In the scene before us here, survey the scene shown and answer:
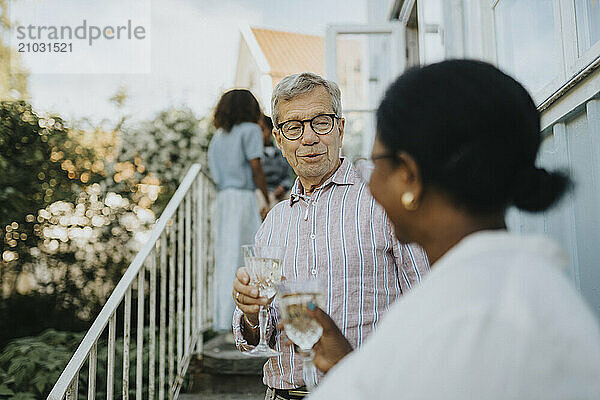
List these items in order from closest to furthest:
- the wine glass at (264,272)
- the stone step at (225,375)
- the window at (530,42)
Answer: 1. the wine glass at (264,272)
2. the window at (530,42)
3. the stone step at (225,375)

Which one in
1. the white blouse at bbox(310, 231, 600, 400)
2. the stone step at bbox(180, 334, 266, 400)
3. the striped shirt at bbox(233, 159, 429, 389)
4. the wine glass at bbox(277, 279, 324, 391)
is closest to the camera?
the white blouse at bbox(310, 231, 600, 400)

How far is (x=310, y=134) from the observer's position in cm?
180

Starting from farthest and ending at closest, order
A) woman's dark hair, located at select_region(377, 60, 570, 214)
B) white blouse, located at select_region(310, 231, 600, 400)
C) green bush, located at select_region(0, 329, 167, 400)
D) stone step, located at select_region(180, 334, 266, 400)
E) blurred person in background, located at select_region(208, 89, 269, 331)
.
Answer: blurred person in background, located at select_region(208, 89, 269, 331) → green bush, located at select_region(0, 329, 167, 400) → stone step, located at select_region(180, 334, 266, 400) → woman's dark hair, located at select_region(377, 60, 570, 214) → white blouse, located at select_region(310, 231, 600, 400)

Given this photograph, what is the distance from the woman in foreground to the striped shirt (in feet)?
2.05

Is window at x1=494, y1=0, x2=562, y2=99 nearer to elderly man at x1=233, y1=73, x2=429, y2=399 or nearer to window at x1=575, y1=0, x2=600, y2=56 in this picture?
window at x1=575, y1=0, x2=600, y2=56

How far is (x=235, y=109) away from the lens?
3.98 meters

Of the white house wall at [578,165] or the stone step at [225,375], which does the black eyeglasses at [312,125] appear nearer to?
the white house wall at [578,165]

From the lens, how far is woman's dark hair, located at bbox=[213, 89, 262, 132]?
3.97 m

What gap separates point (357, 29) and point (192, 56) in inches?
162

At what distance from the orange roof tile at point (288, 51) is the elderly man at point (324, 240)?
7661 mm

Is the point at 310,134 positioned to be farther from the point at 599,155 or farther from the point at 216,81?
the point at 216,81

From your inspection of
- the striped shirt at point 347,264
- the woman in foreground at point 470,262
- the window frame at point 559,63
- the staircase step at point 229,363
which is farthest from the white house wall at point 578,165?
the staircase step at point 229,363

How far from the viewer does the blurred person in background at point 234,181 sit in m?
3.96

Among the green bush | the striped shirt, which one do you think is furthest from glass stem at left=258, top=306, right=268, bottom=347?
the green bush
